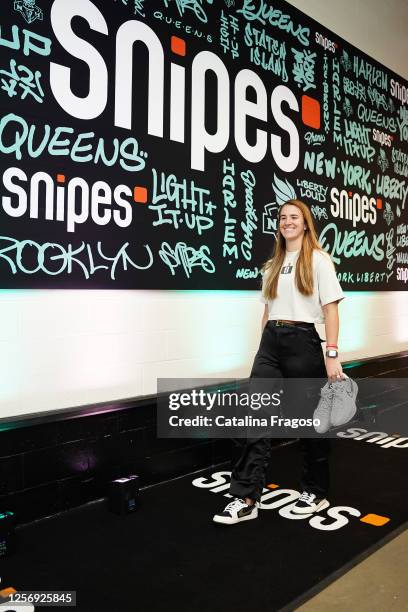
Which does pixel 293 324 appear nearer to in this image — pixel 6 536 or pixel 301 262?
pixel 301 262

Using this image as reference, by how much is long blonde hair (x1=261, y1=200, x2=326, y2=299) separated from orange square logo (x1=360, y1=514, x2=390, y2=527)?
98 centimetres

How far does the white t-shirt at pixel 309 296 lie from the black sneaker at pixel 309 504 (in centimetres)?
78

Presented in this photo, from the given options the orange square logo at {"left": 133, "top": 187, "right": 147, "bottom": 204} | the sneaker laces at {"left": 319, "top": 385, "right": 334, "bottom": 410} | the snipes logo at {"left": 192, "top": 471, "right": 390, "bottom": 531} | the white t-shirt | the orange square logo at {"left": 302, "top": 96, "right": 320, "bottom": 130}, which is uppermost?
the orange square logo at {"left": 302, "top": 96, "right": 320, "bottom": 130}

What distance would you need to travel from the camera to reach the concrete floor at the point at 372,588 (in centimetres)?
160

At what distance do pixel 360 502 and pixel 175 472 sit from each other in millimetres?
904

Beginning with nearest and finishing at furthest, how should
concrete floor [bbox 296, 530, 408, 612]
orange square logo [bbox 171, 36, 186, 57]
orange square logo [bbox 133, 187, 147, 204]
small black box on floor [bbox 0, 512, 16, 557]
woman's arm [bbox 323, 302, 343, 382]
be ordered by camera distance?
concrete floor [bbox 296, 530, 408, 612]
small black box on floor [bbox 0, 512, 16, 557]
woman's arm [bbox 323, 302, 343, 382]
orange square logo [bbox 133, 187, 147, 204]
orange square logo [bbox 171, 36, 186, 57]

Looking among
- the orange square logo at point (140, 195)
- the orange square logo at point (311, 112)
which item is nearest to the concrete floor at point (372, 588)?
the orange square logo at point (140, 195)

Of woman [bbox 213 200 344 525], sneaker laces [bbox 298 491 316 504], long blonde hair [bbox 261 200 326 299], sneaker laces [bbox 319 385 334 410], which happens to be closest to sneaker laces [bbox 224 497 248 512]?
woman [bbox 213 200 344 525]

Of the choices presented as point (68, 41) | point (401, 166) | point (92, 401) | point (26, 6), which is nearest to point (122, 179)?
point (68, 41)

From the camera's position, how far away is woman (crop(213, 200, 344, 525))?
2.20 metres

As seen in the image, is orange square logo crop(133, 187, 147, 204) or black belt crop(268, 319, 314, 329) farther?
orange square logo crop(133, 187, 147, 204)

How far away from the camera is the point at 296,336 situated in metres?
2.22

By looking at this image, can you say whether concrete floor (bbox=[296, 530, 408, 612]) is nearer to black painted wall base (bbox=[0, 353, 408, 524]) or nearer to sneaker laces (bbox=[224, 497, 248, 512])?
sneaker laces (bbox=[224, 497, 248, 512])

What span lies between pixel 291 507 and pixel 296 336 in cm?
77
